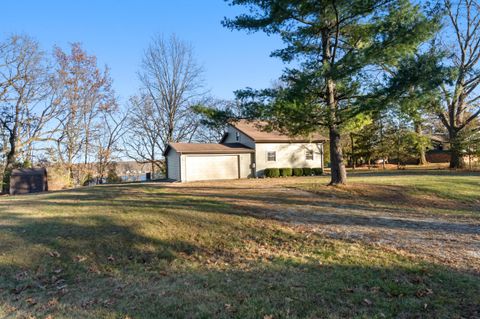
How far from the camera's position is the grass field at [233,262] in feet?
12.1

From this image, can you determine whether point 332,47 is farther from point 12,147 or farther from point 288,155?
point 12,147

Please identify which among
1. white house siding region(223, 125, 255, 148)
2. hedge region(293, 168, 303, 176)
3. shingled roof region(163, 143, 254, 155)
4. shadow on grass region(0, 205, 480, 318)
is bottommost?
shadow on grass region(0, 205, 480, 318)

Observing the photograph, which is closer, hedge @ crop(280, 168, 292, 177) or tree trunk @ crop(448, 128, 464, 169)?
hedge @ crop(280, 168, 292, 177)

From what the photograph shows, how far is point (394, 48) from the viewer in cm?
1069

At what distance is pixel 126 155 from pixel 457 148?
3306 cm

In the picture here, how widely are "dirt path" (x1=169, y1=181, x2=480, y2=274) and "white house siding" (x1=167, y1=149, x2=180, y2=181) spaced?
11.4 metres

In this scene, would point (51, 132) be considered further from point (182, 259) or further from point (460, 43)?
point (460, 43)

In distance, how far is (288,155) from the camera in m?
25.5

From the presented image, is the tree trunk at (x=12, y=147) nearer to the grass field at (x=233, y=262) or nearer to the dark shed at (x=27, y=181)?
the dark shed at (x=27, y=181)

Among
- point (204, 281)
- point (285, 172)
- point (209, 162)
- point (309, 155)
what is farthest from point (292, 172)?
point (204, 281)

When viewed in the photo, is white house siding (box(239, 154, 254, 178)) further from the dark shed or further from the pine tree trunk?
the dark shed

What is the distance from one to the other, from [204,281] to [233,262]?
923 mm

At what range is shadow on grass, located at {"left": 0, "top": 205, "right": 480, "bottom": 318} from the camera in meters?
3.61

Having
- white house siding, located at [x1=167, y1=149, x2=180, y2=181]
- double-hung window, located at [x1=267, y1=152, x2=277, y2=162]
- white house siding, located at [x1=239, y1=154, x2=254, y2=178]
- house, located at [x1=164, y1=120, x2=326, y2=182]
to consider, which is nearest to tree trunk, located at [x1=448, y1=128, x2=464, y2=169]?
house, located at [x1=164, y1=120, x2=326, y2=182]
